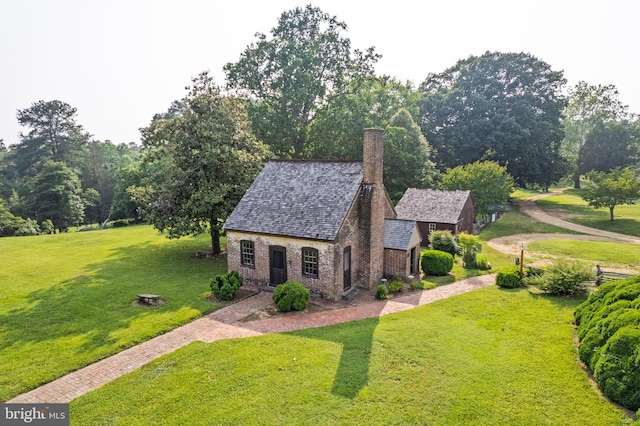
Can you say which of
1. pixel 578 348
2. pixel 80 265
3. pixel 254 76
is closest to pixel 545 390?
pixel 578 348

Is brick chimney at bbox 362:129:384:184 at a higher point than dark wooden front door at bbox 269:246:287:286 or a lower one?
higher

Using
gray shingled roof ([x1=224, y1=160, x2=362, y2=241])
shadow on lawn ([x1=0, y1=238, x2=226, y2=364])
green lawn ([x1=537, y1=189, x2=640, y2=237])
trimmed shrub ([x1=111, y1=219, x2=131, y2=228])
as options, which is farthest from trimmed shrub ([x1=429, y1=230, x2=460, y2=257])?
trimmed shrub ([x1=111, y1=219, x2=131, y2=228])

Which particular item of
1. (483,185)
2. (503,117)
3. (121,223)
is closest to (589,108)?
(503,117)

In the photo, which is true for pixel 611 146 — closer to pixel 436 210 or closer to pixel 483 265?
pixel 436 210

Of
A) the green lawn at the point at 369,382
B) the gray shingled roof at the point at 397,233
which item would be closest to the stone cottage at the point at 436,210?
the gray shingled roof at the point at 397,233

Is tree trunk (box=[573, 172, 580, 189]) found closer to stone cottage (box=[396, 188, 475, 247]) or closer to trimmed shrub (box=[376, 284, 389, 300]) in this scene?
stone cottage (box=[396, 188, 475, 247])

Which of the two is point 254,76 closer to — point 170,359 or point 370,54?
point 370,54

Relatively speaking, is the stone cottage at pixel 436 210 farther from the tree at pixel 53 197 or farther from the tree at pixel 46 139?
the tree at pixel 46 139
